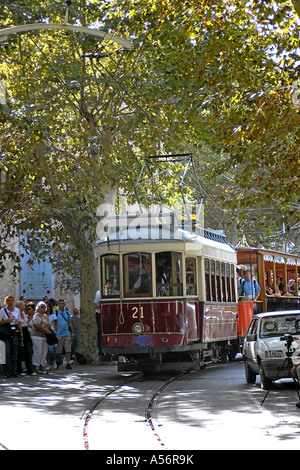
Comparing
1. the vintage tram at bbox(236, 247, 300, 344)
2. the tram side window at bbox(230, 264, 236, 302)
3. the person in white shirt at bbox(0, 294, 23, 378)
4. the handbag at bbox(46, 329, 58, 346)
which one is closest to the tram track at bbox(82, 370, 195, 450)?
the handbag at bbox(46, 329, 58, 346)

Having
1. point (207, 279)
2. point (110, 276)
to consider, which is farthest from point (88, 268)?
point (110, 276)

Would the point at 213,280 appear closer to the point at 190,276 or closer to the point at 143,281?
the point at 190,276

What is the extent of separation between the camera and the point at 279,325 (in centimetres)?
1795

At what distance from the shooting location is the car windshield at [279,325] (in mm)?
17766

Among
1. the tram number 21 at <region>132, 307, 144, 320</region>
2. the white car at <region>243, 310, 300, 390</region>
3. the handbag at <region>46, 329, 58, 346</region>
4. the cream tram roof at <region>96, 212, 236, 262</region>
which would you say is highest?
the cream tram roof at <region>96, 212, 236, 262</region>

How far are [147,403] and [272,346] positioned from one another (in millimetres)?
2728

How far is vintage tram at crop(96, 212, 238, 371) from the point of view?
20000 mm

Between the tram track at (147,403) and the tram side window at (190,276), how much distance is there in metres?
1.89

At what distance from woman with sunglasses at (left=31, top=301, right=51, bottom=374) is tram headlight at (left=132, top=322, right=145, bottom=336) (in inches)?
133

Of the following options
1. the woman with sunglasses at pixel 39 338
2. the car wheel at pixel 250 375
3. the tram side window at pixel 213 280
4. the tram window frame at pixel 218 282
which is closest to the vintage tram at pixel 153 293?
the tram side window at pixel 213 280

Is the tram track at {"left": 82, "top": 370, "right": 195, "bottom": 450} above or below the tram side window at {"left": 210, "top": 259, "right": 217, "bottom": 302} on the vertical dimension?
below

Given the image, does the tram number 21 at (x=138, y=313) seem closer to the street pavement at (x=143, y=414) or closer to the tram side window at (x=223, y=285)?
the street pavement at (x=143, y=414)

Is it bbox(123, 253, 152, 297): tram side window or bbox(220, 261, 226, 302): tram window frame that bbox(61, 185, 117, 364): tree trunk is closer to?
bbox(220, 261, 226, 302): tram window frame
